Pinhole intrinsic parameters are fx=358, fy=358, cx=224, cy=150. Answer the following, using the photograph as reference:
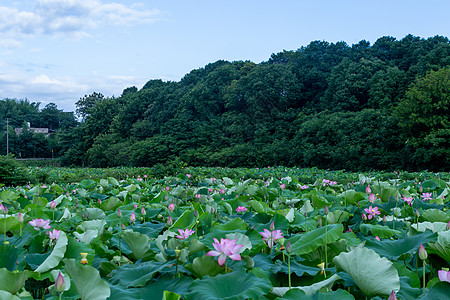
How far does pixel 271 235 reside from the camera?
3.68 feet

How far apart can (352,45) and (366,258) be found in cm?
2630

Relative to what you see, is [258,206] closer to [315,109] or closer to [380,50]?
[315,109]

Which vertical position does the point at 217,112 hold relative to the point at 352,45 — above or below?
below

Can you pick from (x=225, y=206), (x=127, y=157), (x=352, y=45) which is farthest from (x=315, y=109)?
(x=225, y=206)

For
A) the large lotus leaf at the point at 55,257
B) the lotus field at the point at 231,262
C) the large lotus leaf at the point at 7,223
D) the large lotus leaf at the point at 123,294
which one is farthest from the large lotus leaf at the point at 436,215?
the large lotus leaf at the point at 7,223

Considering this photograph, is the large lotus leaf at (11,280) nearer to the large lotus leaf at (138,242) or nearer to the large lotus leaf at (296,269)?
the large lotus leaf at (138,242)

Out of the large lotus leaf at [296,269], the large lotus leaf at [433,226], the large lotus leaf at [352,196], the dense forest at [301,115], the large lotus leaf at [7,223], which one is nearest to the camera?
the large lotus leaf at [296,269]

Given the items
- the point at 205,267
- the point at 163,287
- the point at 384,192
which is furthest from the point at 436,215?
the point at 163,287

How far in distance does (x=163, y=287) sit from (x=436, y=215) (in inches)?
46.4

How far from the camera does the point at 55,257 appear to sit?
998mm

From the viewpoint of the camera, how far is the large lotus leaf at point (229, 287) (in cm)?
79

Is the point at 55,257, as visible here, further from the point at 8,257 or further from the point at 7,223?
the point at 7,223

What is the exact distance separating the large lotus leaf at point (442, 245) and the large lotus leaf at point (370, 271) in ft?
0.88

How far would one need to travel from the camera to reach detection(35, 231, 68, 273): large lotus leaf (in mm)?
963
